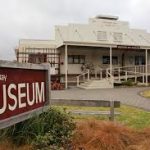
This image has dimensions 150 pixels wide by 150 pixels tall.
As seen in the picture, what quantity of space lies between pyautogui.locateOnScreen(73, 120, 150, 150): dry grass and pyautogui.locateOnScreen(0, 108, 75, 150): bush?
260 mm

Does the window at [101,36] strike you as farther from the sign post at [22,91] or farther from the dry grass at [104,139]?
the sign post at [22,91]

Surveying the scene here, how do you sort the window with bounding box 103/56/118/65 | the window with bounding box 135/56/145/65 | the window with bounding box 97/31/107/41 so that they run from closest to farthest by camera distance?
the window with bounding box 103/56/118/65 < the window with bounding box 97/31/107/41 < the window with bounding box 135/56/145/65

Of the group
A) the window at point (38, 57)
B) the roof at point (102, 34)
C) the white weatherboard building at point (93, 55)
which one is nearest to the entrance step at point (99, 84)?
the white weatherboard building at point (93, 55)

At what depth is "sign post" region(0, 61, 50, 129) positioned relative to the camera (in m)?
3.77

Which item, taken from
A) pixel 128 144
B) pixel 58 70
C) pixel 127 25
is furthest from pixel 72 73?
pixel 128 144

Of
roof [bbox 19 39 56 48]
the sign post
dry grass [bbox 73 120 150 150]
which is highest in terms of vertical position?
roof [bbox 19 39 56 48]

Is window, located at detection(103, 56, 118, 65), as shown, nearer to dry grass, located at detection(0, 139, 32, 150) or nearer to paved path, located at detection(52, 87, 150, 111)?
paved path, located at detection(52, 87, 150, 111)

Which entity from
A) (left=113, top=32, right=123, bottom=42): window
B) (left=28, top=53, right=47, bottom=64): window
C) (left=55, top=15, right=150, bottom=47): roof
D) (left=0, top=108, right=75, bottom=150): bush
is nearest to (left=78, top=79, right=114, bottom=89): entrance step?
(left=55, top=15, right=150, bottom=47): roof

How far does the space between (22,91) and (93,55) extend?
99.6 feet

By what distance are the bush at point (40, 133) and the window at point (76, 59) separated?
27958mm

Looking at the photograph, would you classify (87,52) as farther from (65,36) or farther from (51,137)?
(51,137)

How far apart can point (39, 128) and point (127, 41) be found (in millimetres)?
31393

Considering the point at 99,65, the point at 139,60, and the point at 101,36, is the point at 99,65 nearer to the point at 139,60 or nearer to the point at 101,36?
the point at 101,36

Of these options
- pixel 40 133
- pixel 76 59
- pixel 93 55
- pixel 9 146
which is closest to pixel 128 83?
pixel 93 55
